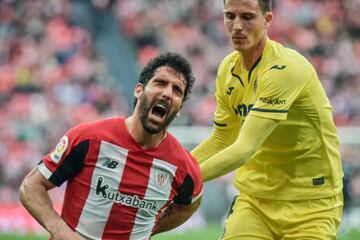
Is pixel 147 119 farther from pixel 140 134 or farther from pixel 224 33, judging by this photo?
pixel 224 33

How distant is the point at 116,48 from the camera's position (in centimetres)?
1848

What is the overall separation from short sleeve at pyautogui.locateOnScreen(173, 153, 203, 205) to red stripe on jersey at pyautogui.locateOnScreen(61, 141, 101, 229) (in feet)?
1.78

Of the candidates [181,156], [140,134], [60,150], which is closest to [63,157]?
[60,150]

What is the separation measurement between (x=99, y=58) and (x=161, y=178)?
1234 centimetres

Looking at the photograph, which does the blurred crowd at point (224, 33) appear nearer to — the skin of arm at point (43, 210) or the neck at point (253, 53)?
the neck at point (253, 53)

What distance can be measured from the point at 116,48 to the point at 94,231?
516 inches

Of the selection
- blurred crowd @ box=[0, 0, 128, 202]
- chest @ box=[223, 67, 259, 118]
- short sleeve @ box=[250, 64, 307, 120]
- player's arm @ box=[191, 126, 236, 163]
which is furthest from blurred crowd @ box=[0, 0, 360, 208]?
short sleeve @ box=[250, 64, 307, 120]

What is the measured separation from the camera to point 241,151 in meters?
5.98

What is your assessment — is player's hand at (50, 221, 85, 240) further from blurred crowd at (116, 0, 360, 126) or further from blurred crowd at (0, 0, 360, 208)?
blurred crowd at (116, 0, 360, 126)

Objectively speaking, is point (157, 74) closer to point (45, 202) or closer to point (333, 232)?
point (45, 202)

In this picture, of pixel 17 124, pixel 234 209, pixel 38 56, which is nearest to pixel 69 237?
pixel 234 209

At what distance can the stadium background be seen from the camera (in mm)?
15047

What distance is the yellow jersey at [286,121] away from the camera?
6.12 metres

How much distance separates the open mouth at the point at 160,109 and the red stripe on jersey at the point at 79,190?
0.36 m
